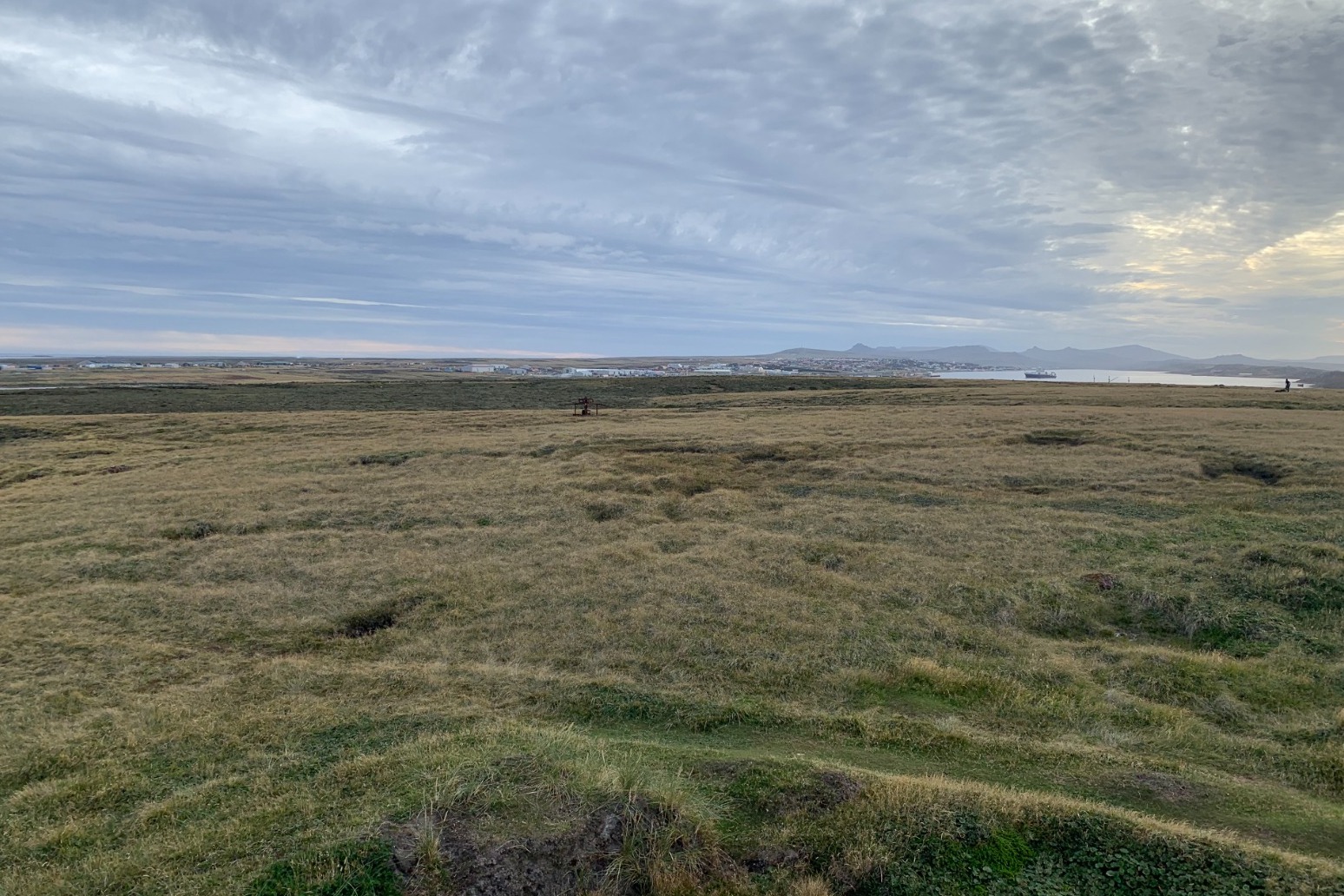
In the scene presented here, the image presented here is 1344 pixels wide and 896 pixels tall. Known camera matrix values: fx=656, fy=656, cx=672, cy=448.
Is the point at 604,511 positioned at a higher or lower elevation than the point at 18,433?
lower

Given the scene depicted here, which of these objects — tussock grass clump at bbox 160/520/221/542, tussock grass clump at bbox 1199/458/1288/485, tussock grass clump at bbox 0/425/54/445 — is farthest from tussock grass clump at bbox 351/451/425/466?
tussock grass clump at bbox 1199/458/1288/485

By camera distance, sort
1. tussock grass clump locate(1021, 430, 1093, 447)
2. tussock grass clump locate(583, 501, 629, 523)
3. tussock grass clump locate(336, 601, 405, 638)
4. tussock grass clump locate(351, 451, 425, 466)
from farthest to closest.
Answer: tussock grass clump locate(351, 451, 425, 466), tussock grass clump locate(1021, 430, 1093, 447), tussock grass clump locate(583, 501, 629, 523), tussock grass clump locate(336, 601, 405, 638)

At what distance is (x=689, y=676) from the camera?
12445 millimetres

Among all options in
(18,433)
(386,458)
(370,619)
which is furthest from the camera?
(18,433)

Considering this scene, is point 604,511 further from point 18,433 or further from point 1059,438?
point 18,433

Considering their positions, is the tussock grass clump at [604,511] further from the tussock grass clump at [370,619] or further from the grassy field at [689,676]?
the tussock grass clump at [370,619]

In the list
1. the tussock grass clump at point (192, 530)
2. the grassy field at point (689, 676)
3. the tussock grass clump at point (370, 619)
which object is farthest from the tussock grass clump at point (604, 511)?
the tussock grass clump at point (192, 530)

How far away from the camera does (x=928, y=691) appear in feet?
38.8

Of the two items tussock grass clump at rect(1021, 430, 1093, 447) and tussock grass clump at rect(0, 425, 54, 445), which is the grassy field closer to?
tussock grass clump at rect(1021, 430, 1093, 447)

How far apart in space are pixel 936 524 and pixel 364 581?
57.0ft

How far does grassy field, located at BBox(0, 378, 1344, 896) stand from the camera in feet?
23.5

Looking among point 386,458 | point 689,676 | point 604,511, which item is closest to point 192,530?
point 386,458

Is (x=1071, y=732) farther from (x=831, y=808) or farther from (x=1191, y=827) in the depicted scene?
(x=831, y=808)

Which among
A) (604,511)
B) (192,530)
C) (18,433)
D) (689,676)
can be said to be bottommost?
(689,676)
